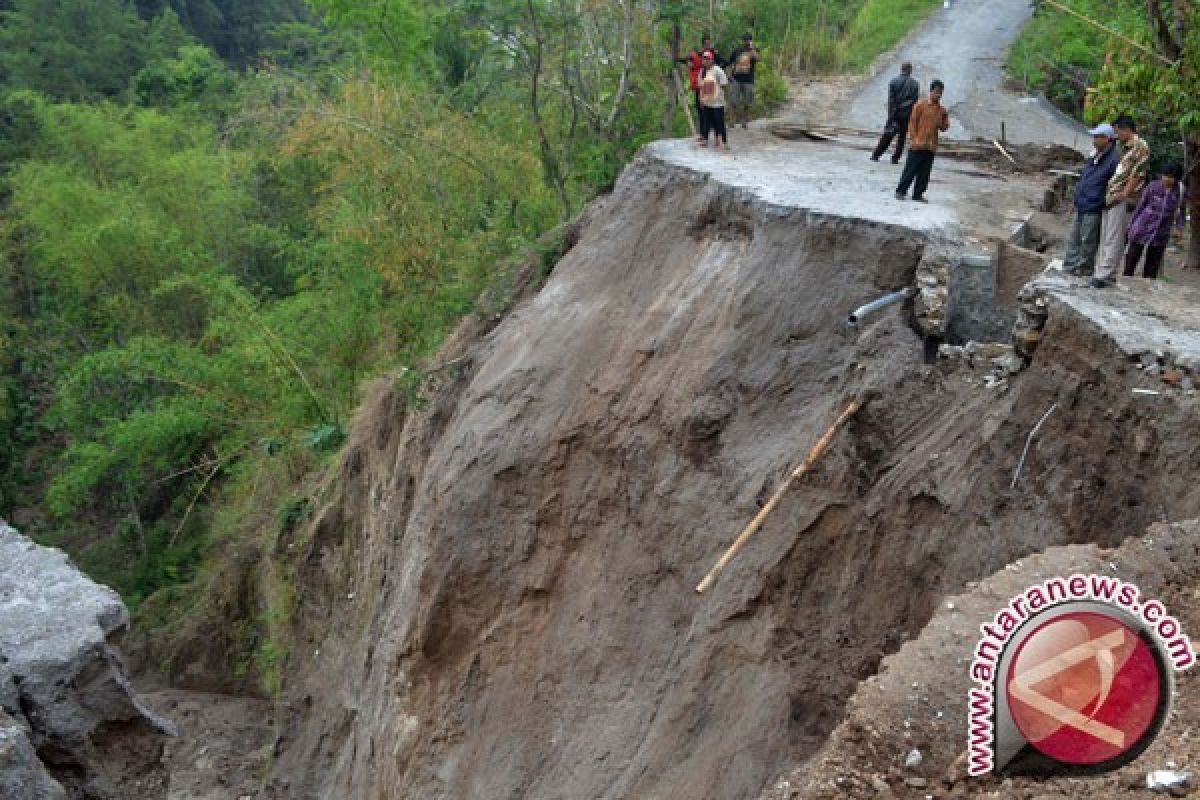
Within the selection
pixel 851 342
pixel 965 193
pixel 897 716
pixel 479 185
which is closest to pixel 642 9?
pixel 479 185

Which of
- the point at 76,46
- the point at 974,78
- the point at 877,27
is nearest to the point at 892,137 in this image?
the point at 974,78

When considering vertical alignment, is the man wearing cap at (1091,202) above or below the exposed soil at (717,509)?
above

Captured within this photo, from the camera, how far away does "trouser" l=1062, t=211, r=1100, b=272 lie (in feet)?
25.5

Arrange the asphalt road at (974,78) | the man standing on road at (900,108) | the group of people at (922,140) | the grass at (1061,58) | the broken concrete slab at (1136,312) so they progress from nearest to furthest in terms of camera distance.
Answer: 1. the broken concrete slab at (1136,312)
2. the group of people at (922,140)
3. the man standing on road at (900,108)
4. the asphalt road at (974,78)
5. the grass at (1061,58)

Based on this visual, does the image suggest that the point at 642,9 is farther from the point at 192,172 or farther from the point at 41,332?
the point at 41,332

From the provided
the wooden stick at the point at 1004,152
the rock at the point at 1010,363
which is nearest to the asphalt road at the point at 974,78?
the wooden stick at the point at 1004,152

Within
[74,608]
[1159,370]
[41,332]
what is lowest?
[41,332]

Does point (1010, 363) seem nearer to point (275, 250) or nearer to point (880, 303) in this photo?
point (880, 303)

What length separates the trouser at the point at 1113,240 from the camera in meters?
7.55

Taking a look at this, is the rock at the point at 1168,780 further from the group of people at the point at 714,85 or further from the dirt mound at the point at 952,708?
the group of people at the point at 714,85

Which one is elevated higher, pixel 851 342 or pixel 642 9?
pixel 642 9

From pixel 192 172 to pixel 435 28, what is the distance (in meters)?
6.59

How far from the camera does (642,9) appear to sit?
598 inches

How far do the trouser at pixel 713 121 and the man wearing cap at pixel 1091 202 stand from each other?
15.8ft
